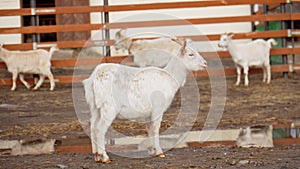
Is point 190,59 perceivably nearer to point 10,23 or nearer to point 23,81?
point 23,81

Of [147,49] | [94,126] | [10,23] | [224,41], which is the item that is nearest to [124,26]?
[147,49]

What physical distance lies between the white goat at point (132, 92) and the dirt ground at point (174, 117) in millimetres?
329

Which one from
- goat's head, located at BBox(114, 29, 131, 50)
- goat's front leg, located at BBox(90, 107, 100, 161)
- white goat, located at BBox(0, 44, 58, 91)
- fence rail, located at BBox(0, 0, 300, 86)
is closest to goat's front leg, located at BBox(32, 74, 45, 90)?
white goat, located at BBox(0, 44, 58, 91)

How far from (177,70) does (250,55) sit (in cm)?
576

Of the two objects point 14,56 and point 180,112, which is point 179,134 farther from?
point 14,56

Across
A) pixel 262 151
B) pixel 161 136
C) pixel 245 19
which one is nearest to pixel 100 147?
pixel 262 151

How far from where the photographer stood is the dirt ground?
5523mm

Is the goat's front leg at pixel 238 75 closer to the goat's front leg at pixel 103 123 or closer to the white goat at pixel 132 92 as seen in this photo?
the white goat at pixel 132 92

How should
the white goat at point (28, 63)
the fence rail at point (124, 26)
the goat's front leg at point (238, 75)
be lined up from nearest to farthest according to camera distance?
the white goat at point (28, 63) → the goat's front leg at point (238, 75) → the fence rail at point (124, 26)

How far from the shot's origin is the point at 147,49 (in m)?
11.5

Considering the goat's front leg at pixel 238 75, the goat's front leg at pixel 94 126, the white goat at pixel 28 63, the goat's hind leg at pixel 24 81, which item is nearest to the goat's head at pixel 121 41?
the white goat at pixel 28 63

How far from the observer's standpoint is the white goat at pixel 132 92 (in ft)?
17.9

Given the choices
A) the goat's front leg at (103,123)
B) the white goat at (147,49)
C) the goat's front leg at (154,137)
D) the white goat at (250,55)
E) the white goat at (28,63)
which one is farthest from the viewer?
the white goat at (250,55)

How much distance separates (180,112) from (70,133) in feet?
6.79
